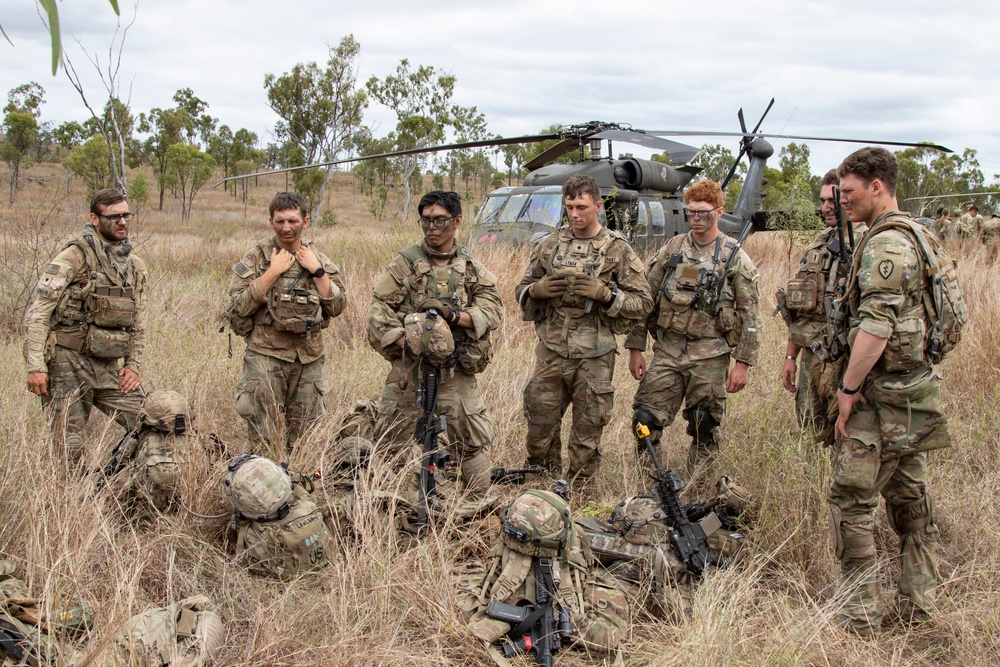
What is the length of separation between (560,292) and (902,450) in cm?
187

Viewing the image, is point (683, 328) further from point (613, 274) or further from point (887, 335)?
point (887, 335)

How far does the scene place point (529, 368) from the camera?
5.93 m

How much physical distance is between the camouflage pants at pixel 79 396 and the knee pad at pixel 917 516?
152 inches

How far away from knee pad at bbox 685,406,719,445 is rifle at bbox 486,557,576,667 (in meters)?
1.79

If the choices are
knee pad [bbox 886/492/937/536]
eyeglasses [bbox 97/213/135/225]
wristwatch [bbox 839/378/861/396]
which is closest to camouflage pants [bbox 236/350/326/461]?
eyeglasses [bbox 97/213/135/225]

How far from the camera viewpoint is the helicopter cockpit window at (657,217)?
9922mm

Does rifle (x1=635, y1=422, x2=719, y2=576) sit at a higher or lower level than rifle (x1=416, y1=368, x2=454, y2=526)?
lower

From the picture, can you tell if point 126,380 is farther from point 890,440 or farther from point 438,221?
point 890,440

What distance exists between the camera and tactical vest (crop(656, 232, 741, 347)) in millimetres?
4070

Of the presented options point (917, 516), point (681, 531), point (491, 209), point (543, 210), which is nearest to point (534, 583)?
point (681, 531)

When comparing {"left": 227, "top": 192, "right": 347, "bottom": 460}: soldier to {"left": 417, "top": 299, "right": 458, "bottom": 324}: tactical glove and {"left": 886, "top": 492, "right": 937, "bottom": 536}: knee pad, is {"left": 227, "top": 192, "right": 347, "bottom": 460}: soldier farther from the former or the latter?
{"left": 886, "top": 492, "right": 937, "bottom": 536}: knee pad

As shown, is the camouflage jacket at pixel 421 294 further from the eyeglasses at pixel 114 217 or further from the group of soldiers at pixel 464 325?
the eyeglasses at pixel 114 217

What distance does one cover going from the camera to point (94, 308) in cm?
403

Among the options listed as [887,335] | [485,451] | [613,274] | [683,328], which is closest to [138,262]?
[485,451]
